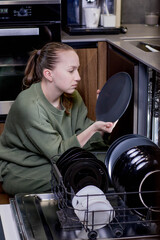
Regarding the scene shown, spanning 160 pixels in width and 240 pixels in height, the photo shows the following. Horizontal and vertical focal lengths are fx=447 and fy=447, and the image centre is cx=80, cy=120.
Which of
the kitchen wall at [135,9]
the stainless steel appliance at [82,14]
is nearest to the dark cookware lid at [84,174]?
the stainless steel appliance at [82,14]

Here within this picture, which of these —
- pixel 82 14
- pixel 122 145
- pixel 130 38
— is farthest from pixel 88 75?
pixel 122 145

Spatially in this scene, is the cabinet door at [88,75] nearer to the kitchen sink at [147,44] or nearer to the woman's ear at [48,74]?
the kitchen sink at [147,44]

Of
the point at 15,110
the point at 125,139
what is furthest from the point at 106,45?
the point at 125,139

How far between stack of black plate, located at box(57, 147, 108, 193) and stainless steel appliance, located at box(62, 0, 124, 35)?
74.4 inches

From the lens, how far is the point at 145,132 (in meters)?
2.28

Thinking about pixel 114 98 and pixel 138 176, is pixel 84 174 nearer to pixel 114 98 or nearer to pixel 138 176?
pixel 138 176

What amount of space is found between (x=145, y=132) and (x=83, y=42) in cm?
85

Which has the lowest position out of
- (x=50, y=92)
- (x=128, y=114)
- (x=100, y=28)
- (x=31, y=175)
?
(x=31, y=175)

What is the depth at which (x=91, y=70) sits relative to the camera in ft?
9.55

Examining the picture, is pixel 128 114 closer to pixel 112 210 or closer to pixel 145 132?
pixel 145 132

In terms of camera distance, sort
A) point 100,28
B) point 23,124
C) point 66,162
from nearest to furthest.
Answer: point 66,162
point 23,124
point 100,28

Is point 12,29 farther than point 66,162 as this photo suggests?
Yes

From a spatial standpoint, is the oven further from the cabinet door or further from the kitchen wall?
the kitchen wall

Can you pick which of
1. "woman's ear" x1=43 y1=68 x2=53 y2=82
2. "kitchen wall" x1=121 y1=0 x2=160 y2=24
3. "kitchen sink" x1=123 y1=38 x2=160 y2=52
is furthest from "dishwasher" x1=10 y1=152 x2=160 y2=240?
"kitchen wall" x1=121 y1=0 x2=160 y2=24
